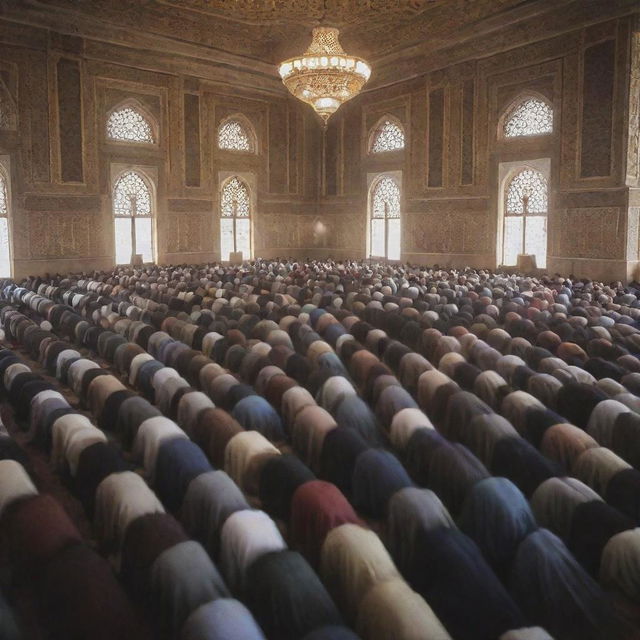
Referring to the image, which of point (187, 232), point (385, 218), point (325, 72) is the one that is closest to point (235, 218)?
point (187, 232)

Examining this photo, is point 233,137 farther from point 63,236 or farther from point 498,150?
point 498,150

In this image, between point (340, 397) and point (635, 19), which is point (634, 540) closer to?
point (340, 397)

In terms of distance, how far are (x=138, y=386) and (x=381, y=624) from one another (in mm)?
4157

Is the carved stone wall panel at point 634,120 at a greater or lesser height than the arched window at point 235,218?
greater

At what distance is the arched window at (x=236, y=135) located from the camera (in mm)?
17266

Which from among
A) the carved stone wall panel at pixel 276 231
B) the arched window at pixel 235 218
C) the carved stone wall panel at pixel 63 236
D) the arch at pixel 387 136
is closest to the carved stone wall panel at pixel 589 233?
the arch at pixel 387 136

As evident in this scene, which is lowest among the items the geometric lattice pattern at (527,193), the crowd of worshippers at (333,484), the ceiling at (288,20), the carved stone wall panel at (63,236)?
the crowd of worshippers at (333,484)

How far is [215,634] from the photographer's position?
7.95ft

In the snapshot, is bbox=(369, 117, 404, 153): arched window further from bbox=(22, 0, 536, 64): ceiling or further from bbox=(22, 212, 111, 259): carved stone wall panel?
bbox=(22, 212, 111, 259): carved stone wall panel

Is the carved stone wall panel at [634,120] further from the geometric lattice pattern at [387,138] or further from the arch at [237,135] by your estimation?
the arch at [237,135]

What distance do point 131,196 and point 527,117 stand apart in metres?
9.69

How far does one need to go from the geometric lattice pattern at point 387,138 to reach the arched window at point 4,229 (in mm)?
9599

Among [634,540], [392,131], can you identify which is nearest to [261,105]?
[392,131]

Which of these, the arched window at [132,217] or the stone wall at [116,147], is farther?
the arched window at [132,217]
